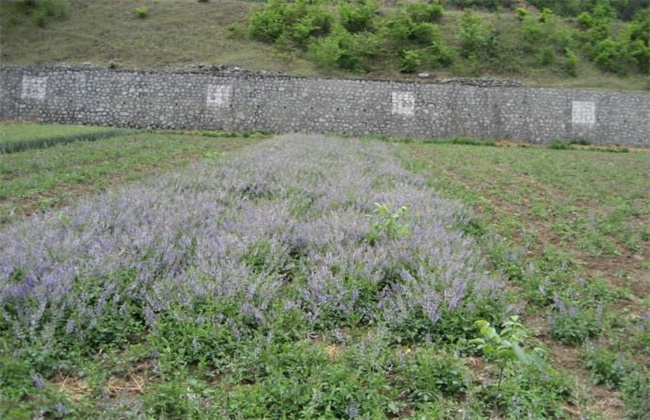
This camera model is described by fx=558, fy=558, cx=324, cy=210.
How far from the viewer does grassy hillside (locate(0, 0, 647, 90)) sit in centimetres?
2878

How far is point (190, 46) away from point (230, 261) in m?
28.1

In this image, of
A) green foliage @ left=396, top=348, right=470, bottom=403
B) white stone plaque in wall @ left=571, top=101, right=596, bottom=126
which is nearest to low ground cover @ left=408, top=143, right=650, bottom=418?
green foliage @ left=396, top=348, right=470, bottom=403

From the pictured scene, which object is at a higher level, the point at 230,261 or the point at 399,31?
the point at 399,31

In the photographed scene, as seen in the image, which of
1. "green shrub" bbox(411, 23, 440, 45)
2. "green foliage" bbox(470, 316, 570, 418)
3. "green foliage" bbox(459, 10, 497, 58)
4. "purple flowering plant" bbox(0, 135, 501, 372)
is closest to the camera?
"green foliage" bbox(470, 316, 570, 418)

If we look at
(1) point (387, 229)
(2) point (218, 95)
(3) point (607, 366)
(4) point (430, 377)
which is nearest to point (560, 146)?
(2) point (218, 95)

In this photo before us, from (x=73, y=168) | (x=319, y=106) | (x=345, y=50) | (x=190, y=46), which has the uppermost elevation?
(x=190, y=46)

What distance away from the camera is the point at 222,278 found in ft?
13.9

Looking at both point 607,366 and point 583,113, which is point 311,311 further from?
point 583,113

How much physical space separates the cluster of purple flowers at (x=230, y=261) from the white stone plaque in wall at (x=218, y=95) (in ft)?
64.4

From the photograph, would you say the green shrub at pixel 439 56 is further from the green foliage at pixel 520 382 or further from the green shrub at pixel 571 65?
the green foliage at pixel 520 382

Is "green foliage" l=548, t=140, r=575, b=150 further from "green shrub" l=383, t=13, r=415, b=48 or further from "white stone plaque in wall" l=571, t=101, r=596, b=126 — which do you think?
"green shrub" l=383, t=13, r=415, b=48

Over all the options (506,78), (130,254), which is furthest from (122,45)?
(130,254)

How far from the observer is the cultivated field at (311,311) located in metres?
3.02

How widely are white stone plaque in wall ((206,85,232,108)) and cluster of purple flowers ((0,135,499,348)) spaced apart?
19.6 meters
